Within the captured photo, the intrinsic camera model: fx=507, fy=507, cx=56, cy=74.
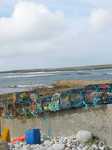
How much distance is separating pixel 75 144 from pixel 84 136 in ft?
1.51

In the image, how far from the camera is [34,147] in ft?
64.3

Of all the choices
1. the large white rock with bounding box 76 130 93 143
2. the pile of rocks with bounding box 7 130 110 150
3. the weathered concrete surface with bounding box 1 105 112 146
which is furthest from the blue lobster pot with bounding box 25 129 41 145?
the large white rock with bounding box 76 130 93 143

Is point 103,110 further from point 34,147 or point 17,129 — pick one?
point 17,129

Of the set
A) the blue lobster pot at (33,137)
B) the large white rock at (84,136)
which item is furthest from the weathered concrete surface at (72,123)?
the blue lobster pot at (33,137)

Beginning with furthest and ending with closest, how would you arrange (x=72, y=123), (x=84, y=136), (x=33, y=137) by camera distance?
(x=33, y=137)
(x=72, y=123)
(x=84, y=136)

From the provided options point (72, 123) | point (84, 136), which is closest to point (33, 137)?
point (72, 123)

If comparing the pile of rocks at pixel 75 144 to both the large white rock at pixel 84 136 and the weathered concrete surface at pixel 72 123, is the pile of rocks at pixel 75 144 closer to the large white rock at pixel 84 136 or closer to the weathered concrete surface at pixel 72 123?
the large white rock at pixel 84 136

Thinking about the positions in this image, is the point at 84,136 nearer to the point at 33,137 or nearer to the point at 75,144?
the point at 75,144

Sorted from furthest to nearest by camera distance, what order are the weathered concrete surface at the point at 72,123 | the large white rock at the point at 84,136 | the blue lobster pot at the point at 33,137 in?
the blue lobster pot at the point at 33,137, the large white rock at the point at 84,136, the weathered concrete surface at the point at 72,123

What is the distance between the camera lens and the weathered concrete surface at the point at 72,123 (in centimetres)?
1894

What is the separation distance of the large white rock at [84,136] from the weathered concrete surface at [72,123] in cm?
24

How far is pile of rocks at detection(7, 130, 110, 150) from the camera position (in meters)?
18.9

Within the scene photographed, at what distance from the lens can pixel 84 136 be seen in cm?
1936

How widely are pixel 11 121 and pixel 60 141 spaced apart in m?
3.88
